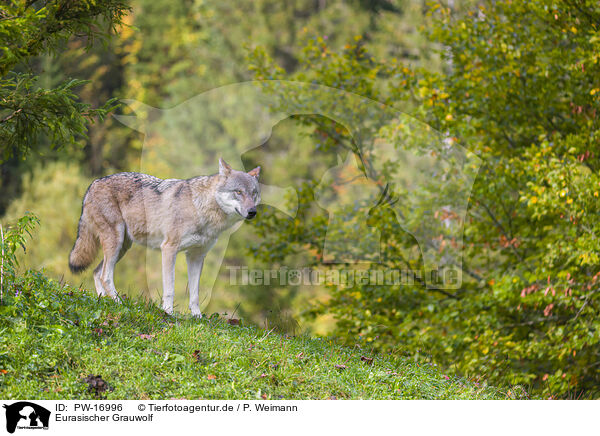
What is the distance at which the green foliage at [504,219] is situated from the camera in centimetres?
798

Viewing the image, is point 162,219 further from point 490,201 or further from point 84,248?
point 490,201

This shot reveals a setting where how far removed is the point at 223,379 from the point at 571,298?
15.6 feet

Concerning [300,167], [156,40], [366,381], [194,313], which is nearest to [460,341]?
[366,381]

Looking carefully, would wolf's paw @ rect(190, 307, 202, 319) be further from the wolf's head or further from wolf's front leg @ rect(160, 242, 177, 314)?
the wolf's head

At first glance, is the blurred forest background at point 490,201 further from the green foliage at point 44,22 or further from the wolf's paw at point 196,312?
the wolf's paw at point 196,312

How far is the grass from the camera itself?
462 centimetres

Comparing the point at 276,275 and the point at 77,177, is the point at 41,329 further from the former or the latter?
the point at 77,177

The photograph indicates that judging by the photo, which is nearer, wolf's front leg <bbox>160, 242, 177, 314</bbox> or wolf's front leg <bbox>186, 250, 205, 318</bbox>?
wolf's front leg <bbox>160, 242, 177, 314</bbox>

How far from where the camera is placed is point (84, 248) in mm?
6387

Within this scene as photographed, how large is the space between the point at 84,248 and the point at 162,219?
0.93 m

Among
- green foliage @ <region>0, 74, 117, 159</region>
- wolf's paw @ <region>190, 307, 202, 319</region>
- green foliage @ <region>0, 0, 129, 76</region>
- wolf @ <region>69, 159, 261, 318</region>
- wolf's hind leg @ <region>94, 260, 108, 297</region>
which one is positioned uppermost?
green foliage @ <region>0, 0, 129, 76</region>

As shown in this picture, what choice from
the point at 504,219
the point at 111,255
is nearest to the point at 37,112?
the point at 111,255
